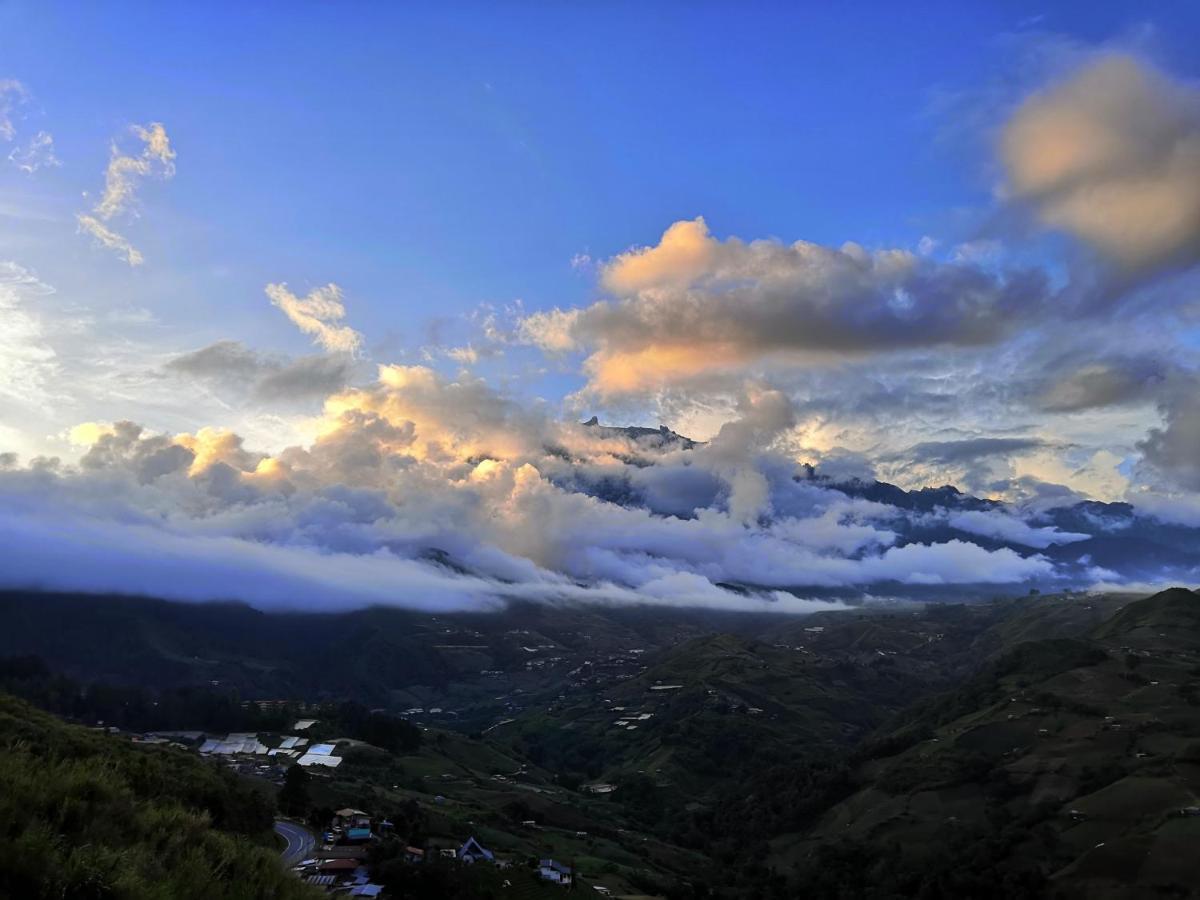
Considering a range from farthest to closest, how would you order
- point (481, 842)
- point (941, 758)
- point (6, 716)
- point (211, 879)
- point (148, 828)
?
point (941, 758) < point (481, 842) < point (6, 716) < point (148, 828) < point (211, 879)

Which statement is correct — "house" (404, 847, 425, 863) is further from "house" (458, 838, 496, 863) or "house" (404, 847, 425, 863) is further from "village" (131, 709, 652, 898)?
"house" (458, 838, 496, 863)

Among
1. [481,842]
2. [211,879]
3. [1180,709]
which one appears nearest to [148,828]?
[211,879]

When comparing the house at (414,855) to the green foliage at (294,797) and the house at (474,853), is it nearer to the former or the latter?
the house at (474,853)

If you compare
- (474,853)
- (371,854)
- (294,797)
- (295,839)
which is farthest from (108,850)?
(474,853)

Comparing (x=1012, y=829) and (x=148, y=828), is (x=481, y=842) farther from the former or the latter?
(x=148, y=828)

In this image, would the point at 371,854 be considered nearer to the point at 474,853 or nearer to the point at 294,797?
the point at 294,797

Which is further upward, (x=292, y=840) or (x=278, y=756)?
(x=292, y=840)

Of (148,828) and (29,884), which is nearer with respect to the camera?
(29,884)
